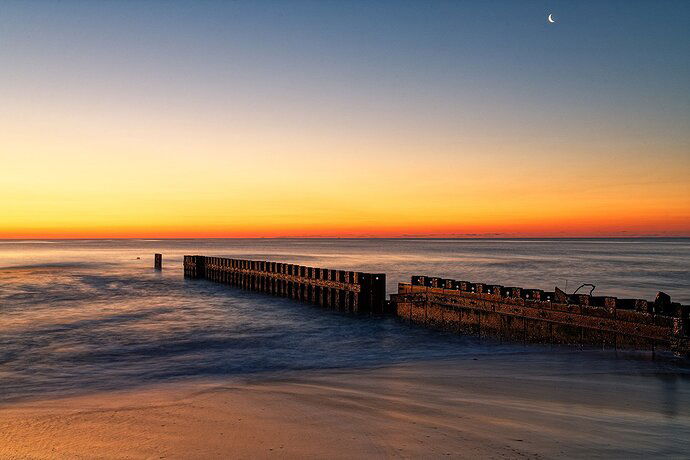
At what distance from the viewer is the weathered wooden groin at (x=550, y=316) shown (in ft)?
38.5

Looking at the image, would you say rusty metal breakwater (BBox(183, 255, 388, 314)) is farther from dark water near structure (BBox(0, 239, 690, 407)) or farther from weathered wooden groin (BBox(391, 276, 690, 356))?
weathered wooden groin (BBox(391, 276, 690, 356))

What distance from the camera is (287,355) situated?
49.9ft

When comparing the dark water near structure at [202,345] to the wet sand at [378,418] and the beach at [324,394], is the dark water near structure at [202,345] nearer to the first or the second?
the beach at [324,394]

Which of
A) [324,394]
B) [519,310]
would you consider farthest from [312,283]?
[324,394]

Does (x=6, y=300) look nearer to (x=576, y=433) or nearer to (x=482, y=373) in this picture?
(x=482, y=373)

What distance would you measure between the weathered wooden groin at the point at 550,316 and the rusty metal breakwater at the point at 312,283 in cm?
251

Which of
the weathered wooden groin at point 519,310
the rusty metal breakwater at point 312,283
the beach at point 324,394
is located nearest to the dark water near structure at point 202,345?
the beach at point 324,394

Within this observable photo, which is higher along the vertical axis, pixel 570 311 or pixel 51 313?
pixel 570 311

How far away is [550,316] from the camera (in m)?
14.1

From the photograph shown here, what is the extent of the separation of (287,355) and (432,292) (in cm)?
610

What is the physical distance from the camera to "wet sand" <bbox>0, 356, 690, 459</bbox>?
21.7 ft

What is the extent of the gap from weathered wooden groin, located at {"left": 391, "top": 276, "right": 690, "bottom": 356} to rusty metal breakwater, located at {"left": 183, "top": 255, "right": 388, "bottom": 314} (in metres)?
2.51

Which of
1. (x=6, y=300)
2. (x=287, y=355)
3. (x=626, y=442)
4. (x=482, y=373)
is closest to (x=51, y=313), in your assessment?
(x=6, y=300)

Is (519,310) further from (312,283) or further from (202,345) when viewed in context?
(312,283)
